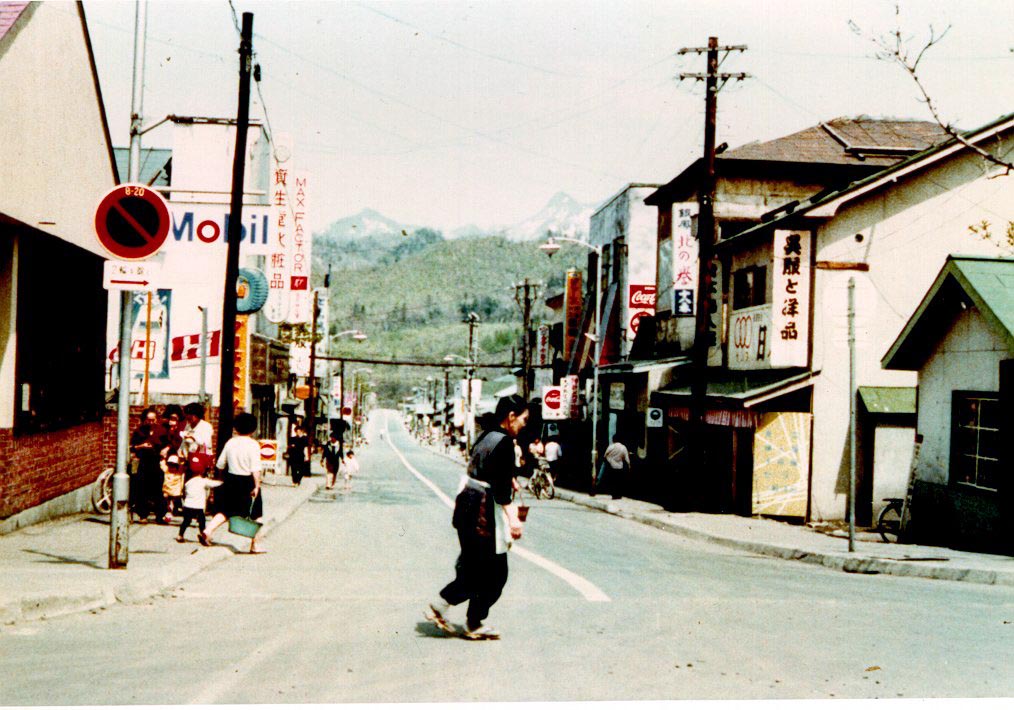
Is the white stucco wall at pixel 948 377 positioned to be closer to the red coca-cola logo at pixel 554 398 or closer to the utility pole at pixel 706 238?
the utility pole at pixel 706 238

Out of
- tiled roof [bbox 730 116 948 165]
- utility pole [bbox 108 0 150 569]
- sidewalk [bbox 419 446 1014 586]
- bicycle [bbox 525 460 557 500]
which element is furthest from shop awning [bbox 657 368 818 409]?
utility pole [bbox 108 0 150 569]

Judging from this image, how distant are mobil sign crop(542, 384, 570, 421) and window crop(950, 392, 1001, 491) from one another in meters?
28.2

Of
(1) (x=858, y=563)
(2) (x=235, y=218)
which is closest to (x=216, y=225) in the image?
(2) (x=235, y=218)

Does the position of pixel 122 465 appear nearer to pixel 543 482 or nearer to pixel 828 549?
pixel 828 549

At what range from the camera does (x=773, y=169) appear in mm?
34219

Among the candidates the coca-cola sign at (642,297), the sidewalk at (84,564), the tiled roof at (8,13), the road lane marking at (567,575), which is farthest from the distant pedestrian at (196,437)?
the coca-cola sign at (642,297)

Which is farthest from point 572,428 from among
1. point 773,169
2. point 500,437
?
point 500,437

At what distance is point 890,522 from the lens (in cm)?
2291

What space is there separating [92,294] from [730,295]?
16.7 metres

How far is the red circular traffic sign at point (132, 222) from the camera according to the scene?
11.0 metres

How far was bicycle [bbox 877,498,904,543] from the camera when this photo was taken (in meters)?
20.6

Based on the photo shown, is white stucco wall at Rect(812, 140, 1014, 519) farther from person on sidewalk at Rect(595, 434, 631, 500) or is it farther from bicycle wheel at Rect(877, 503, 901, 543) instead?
person on sidewalk at Rect(595, 434, 631, 500)

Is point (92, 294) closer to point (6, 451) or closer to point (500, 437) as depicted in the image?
point (6, 451)

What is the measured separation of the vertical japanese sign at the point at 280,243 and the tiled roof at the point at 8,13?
62.4ft
